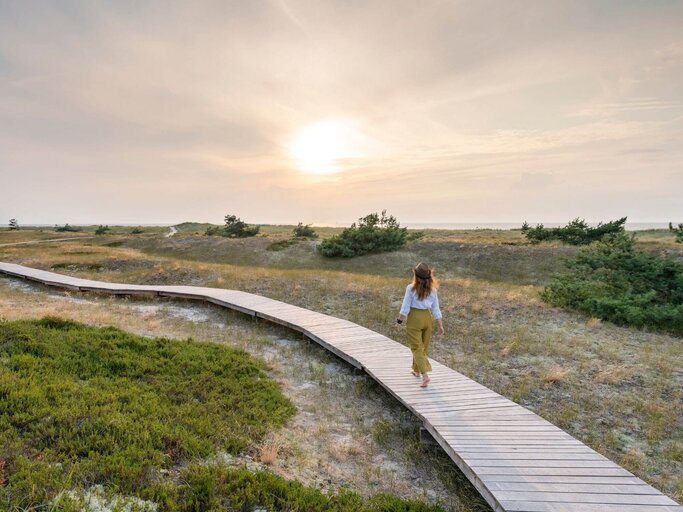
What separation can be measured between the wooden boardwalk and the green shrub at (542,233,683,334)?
30.6 feet

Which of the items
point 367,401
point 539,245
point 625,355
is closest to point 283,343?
point 367,401

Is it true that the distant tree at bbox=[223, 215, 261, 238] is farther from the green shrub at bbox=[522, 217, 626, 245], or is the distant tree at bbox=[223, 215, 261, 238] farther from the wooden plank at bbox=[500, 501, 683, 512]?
the wooden plank at bbox=[500, 501, 683, 512]

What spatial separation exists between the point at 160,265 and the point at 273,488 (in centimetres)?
2612

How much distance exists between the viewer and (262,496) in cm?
457

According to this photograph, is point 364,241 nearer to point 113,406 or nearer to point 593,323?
point 593,323

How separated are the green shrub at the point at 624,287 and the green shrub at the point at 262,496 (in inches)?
497

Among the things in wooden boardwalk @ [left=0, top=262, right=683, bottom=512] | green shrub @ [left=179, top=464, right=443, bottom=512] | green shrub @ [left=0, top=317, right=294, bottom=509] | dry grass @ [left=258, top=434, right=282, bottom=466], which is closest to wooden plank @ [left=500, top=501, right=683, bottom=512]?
wooden boardwalk @ [left=0, top=262, right=683, bottom=512]

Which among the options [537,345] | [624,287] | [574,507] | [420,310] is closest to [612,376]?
[537,345]

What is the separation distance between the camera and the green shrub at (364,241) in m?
35.4

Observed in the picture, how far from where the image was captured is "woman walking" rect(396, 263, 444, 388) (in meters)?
7.14

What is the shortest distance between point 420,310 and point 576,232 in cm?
3742

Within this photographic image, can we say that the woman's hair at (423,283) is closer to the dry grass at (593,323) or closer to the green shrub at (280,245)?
the dry grass at (593,323)

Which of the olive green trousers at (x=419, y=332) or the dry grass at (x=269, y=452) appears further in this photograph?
the olive green trousers at (x=419, y=332)

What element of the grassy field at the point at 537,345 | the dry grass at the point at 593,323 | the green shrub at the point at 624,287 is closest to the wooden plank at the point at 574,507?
the grassy field at the point at 537,345
